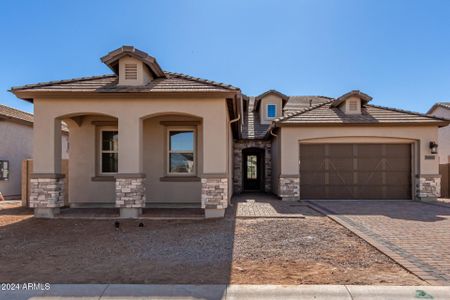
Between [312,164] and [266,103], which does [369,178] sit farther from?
[266,103]

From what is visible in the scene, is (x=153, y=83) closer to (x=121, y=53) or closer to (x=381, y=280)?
(x=121, y=53)

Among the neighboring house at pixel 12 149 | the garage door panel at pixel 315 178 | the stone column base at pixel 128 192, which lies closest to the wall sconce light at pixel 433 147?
the garage door panel at pixel 315 178

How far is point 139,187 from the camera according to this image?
29.8ft

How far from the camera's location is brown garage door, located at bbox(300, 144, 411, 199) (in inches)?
539

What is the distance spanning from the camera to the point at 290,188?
1351 cm

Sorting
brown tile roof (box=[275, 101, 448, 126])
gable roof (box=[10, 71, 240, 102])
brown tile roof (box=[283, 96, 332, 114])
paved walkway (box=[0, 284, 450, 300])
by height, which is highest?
brown tile roof (box=[283, 96, 332, 114])

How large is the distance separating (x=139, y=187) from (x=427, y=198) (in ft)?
38.5

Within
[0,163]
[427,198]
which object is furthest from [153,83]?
[427,198]

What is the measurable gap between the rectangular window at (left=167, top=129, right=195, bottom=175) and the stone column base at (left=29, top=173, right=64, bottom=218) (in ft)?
11.6

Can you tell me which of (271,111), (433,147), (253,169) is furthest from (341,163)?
(253,169)

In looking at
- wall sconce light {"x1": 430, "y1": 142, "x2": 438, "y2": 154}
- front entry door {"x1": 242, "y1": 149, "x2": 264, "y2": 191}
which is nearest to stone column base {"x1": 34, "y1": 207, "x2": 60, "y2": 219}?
front entry door {"x1": 242, "y1": 149, "x2": 264, "y2": 191}

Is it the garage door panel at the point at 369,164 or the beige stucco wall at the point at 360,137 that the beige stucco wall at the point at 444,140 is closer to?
the beige stucco wall at the point at 360,137

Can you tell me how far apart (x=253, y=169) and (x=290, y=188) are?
713 centimetres

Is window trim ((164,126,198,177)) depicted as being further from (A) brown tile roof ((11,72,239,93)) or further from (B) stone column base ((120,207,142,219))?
(B) stone column base ((120,207,142,219))
